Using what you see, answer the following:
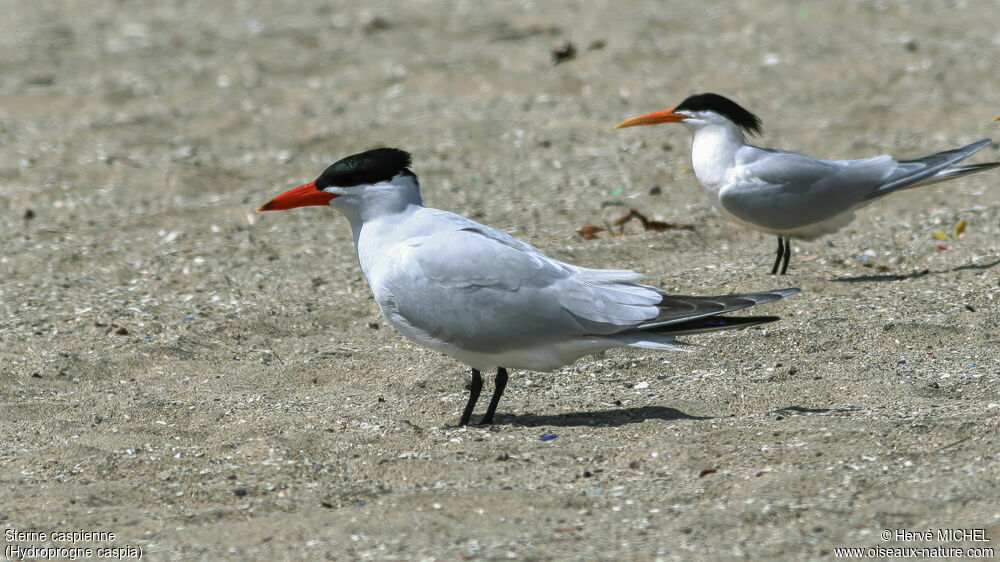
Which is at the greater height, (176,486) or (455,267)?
(455,267)

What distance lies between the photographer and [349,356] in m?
4.68

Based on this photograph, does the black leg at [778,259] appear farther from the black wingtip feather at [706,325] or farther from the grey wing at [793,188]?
the black wingtip feather at [706,325]

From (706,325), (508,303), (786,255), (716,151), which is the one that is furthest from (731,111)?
(508,303)

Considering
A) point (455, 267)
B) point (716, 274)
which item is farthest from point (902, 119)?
point (455, 267)

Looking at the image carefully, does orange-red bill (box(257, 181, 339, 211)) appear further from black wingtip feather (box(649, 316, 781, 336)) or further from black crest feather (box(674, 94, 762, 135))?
black crest feather (box(674, 94, 762, 135))

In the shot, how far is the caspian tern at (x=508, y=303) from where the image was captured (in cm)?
370

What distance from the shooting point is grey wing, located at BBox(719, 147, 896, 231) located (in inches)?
215

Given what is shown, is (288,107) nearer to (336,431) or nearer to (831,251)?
(831,251)

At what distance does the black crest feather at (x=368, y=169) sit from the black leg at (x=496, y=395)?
0.80 metres

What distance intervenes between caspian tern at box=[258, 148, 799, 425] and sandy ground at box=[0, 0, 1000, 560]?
0.96 feet

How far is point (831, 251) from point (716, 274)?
3.10 feet

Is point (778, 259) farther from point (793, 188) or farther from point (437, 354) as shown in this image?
point (437, 354)

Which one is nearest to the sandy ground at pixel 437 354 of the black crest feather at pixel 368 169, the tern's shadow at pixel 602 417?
the tern's shadow at pixel 602 417

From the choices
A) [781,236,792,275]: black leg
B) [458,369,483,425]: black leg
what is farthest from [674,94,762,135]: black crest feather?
[458,369,483,425]: black leg
